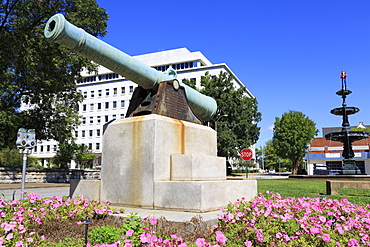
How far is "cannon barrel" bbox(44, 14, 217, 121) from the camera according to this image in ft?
15.8

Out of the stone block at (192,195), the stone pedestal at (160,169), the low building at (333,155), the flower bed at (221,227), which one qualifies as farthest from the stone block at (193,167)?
the low building at (333,155)

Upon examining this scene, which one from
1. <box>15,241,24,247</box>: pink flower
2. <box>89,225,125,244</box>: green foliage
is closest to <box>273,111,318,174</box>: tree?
<box>89,225,125,244</box>: green foliage

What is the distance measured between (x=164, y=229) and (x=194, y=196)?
1269 millimetres

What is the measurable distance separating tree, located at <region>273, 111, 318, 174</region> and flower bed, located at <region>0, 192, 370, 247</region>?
48.1 m

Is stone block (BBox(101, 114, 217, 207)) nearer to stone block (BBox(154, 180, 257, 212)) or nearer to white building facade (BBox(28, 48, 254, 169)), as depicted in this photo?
stone block (BBox(154, 180, 257, 212))

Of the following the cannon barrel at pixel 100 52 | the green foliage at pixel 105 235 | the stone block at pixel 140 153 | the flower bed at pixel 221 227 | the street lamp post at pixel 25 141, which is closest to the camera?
the flower bed at pixel 221 227

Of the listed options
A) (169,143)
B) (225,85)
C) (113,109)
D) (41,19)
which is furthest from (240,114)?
(113,109)

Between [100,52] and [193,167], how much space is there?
2.50 m

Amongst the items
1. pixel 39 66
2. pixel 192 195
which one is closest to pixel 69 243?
pixel 192 195

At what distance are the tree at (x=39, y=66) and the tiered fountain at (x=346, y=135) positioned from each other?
19.8 m

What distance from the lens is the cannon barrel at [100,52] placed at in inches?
189

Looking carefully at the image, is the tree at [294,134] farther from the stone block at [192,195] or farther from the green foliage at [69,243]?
the green foliage at [69,243]

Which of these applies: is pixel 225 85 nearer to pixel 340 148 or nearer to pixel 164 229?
pixel 340 148

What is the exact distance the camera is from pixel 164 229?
369 cm
